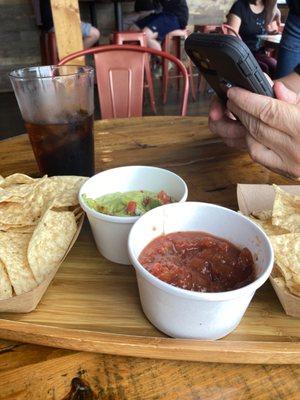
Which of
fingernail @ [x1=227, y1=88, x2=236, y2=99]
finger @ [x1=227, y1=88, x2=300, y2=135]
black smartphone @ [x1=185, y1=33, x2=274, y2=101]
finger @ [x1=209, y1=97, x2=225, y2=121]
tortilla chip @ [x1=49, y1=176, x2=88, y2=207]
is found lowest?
tortilla chip @ [x1=49, y1=176, x2=88, y2=207]

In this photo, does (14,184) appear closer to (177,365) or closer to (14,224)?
(14,224)

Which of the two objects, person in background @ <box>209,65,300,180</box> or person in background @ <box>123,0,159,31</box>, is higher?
person in background @ <box>209,65,300,180</box>

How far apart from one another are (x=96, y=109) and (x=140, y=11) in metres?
2.50

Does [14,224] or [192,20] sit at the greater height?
[14,224]

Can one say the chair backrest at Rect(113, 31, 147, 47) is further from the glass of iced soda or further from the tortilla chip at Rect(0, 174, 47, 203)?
the tortilla chip at Rect(0, 174, 47, 203)

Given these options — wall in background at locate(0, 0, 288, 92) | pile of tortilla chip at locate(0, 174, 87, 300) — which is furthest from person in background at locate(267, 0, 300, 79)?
wall in background at locate(0, 0, 288, 92)

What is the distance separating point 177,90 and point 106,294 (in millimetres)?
5384

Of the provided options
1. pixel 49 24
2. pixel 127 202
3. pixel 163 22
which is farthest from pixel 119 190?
pixel 163 22

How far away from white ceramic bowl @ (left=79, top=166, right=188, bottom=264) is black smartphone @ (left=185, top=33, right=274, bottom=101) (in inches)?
11.5

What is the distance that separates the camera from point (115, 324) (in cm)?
68

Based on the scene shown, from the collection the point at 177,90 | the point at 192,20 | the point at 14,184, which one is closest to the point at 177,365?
the point at 14,184

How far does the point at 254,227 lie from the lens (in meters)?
0.72

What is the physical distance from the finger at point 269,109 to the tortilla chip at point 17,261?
636 mm

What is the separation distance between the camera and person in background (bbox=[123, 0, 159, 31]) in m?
5.70
